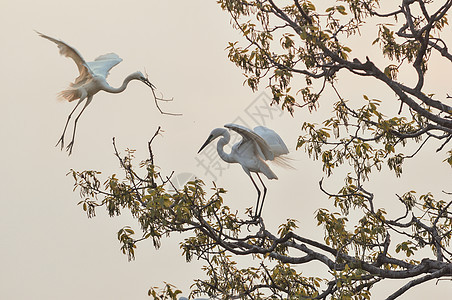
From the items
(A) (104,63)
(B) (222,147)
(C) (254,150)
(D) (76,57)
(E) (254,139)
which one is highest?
(A) (104,63)

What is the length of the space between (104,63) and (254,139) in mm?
2767

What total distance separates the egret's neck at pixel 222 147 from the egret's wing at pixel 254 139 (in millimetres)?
156

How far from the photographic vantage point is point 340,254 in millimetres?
7539

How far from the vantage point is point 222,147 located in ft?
29.1

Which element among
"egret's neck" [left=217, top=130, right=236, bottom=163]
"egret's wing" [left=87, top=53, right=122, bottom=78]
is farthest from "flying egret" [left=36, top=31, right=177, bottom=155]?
"egret's neck" [left=217, top=130, right=236, bottom=163]

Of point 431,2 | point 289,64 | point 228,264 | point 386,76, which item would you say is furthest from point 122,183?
point 431,2

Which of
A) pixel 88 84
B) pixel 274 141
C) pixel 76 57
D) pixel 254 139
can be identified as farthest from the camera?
pixel 88 84

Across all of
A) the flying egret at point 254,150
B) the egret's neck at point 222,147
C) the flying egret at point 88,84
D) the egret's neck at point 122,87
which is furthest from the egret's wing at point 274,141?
the egret's neck at point 122,87

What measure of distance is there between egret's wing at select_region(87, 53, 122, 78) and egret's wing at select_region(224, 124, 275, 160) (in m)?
2.19

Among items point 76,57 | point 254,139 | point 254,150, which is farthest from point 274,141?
point 76,57

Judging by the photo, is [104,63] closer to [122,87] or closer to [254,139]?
[122,87]

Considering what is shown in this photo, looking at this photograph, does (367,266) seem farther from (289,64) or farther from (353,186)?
(289,64)

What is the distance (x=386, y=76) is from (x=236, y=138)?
2.34 metres

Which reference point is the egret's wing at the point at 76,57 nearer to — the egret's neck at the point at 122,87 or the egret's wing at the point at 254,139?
the egret's neck at the point at 122,87
